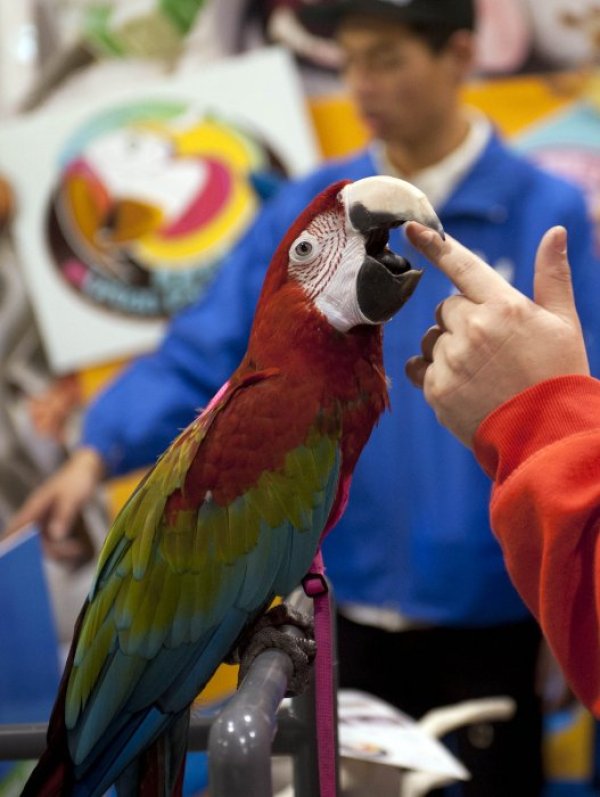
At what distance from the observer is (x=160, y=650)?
1.63 feet

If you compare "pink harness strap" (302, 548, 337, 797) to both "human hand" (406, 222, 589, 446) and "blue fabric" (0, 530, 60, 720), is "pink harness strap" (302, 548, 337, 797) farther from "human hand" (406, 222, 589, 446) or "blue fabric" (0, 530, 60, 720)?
"blue fabric" (0, 530, 60, 720)

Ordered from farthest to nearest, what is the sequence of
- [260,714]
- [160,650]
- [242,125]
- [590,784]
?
[242,125], [590,784], [160,650], [260,714]

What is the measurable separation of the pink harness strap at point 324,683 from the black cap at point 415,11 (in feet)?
2.75

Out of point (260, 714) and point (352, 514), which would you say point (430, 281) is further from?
point (260, 714)

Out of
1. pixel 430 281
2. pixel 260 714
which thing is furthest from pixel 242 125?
pixel 260 714

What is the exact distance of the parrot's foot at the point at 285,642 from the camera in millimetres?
493

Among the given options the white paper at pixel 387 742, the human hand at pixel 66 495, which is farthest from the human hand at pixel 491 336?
the human hand at pixel 66 495

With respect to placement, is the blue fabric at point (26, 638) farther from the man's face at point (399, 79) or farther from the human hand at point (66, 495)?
the man's face at point (399, 79)

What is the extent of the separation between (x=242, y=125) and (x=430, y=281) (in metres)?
0.66

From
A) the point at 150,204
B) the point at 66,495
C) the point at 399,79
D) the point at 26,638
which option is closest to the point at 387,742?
the point at 26,638

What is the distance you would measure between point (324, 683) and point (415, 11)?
0.89m

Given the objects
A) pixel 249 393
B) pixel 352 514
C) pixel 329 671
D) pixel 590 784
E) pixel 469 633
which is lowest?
pixel 590 784

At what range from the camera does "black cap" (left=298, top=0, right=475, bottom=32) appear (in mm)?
1173

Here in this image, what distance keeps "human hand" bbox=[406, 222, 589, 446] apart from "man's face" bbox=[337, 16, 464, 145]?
69 cm
